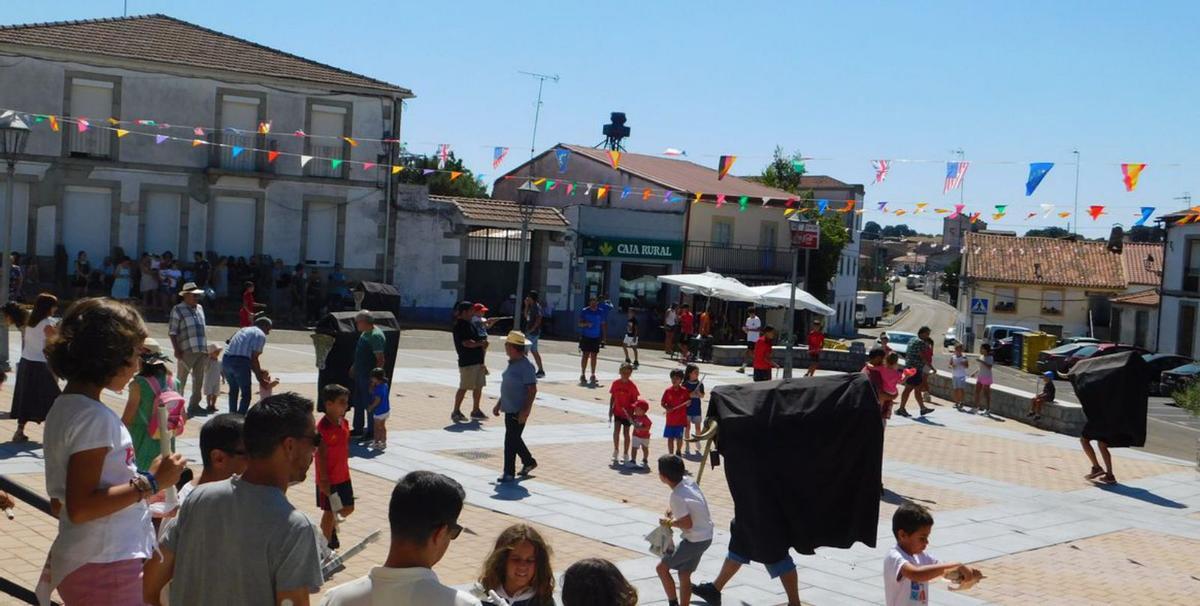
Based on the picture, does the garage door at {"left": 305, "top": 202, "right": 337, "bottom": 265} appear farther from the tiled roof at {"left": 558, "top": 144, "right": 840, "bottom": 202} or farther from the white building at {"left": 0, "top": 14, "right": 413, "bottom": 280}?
the tiled roof at {"left": 558, "top": 144, "right": 840, "bottom": 202}

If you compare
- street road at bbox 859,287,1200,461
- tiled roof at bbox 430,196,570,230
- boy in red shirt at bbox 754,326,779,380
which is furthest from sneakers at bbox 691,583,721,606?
tiled roof at bbox 430,196,570,230

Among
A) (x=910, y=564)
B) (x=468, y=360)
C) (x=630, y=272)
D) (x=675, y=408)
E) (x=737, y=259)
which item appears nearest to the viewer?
(x=910, y=564)

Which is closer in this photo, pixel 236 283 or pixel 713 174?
pixel 236 283

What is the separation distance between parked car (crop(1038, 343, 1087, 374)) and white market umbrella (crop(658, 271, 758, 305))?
15.1 metres

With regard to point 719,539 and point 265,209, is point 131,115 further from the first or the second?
point 719,539

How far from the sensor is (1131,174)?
1880 cm

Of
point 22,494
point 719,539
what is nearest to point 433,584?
point 22,494

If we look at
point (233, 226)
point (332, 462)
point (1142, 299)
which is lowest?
point (332, 462)

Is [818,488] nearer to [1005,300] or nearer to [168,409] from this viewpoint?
[168,409]

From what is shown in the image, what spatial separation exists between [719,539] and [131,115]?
26.6 metres

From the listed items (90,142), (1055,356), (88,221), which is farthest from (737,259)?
(90,142)

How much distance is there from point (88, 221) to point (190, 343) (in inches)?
782

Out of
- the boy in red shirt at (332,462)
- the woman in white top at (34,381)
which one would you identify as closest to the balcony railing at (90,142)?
the woman in white top at (34,381)

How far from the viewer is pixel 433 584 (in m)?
3.61
